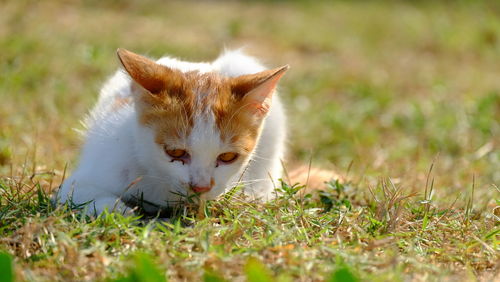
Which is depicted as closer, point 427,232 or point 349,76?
point 427,232

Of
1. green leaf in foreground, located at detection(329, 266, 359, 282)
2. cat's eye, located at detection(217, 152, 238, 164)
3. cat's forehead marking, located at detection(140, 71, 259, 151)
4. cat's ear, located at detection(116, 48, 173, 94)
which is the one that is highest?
cat's ear, located at detection(116, 48, 173, 94)

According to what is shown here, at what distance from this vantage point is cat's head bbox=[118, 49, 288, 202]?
8.59 feet

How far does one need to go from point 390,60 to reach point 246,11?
293 cm

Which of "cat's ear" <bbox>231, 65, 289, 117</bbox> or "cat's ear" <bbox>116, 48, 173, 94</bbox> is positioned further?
"cat's ear" <bbox>231, 65, 289, 117</bbox>

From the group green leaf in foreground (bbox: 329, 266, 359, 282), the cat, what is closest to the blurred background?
the cat

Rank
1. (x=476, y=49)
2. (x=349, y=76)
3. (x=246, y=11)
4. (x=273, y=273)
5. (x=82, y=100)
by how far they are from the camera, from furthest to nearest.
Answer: (x=246, y=11) → (x=476, y=49) → (x=349, y=76) → (x=82, y=100) → (x=273, y=273)

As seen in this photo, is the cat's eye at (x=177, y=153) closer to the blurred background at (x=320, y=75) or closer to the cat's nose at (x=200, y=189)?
the cat's nose at (x=200, y=189)

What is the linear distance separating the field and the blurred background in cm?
2

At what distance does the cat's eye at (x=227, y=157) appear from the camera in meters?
2.72

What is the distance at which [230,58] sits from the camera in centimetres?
370

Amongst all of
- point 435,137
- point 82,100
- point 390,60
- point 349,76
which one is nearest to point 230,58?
point 82,100

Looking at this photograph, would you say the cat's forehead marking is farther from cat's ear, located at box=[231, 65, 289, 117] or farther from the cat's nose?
the cat's nose

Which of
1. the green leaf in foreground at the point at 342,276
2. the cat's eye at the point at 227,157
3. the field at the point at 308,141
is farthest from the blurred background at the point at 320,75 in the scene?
the green leaf in foreground at the point at 342,276

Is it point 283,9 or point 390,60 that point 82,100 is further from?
point 283,9
